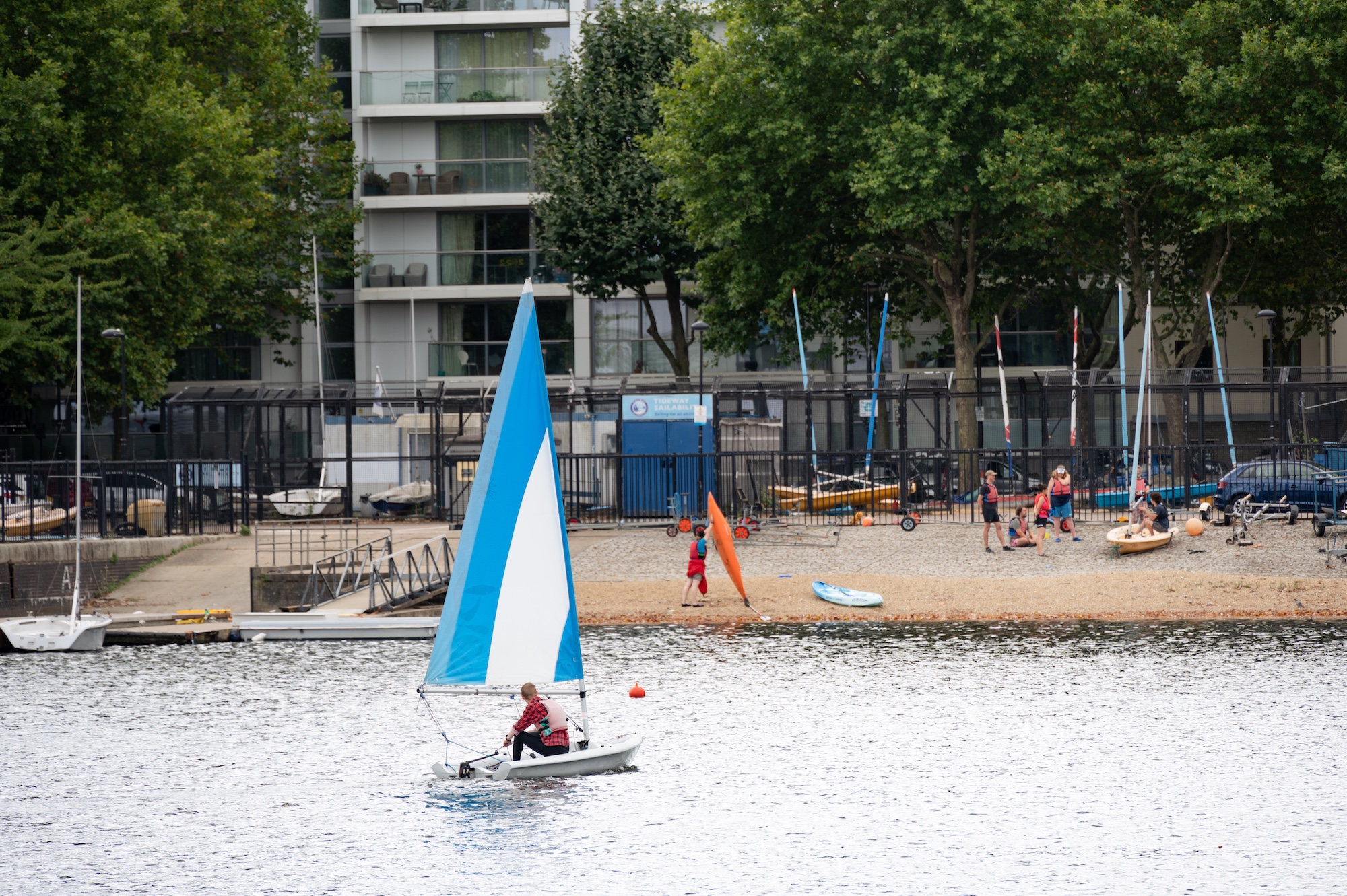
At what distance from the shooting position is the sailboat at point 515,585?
17938mm

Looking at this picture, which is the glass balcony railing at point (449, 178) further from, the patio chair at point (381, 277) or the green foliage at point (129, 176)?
the green foliage at point (129, 176)

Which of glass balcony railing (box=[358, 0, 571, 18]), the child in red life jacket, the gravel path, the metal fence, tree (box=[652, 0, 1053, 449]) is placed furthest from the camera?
glass balcony railing (box=[358, 0, 571, 18])

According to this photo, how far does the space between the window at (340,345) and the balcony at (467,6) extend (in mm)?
12338

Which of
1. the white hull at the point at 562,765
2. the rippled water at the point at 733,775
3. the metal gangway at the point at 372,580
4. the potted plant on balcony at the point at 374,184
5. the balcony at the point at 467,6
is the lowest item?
the rippled water at the point at 733,775

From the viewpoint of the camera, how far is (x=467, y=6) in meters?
63.4

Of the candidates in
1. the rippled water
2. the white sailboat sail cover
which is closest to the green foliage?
the rippled water

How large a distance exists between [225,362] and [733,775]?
4816 cm

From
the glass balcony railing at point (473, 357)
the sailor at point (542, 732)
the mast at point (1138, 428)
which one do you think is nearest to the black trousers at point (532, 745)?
the sailor at point (542, 732)

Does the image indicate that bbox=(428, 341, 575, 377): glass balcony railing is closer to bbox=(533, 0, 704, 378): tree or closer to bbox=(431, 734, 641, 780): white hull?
bbox=(533, 0, 704, 378): tree

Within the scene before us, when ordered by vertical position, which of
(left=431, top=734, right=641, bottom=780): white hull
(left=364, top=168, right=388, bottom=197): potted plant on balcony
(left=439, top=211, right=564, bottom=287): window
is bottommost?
(left=431, top=734, right=641, bottom=780): white hull

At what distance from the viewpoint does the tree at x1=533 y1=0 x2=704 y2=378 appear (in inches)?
2128

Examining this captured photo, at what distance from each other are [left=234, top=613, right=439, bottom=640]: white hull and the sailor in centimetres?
1099

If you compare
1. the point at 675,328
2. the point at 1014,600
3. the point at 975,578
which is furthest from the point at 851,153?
the point at 1014,600

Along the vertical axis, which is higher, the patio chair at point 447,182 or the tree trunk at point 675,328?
the patio chair at point 447,182
